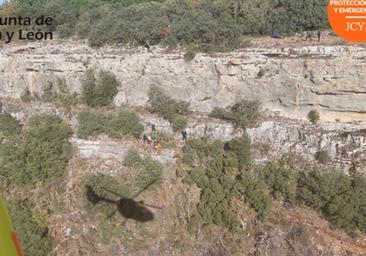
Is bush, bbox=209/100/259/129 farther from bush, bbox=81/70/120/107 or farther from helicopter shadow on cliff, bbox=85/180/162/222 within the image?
bush, bbox=81/70/120/107

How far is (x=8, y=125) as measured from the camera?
72.7 ft

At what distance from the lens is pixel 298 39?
2266cm

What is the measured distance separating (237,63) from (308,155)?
20.6 ft

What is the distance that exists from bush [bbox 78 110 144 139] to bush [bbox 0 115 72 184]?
44.5 inches

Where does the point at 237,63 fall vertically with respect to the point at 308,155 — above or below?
above

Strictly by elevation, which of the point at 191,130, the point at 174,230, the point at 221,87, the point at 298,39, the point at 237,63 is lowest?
the point at 174,230

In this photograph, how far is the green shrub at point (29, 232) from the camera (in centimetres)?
1483

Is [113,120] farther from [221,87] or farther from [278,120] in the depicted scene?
[278,120]

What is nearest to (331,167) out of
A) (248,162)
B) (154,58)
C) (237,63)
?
(248,162)

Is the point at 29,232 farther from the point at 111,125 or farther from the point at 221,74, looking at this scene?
the point at 221,74

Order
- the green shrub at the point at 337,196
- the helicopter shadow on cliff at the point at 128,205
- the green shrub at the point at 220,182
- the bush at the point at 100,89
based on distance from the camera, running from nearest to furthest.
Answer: the green shrub at the point at 337,196, the green shrub at the point at 220,182, the helicopter shadow on cliff at the point at 128,205, the bush at the point at 100,89

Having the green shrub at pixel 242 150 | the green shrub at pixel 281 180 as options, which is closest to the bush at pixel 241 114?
the green shrub at pixel 242 150

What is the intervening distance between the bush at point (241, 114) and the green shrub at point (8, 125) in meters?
12.4

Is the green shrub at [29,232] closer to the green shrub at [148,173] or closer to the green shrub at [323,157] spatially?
the green shrub at [148,173]
